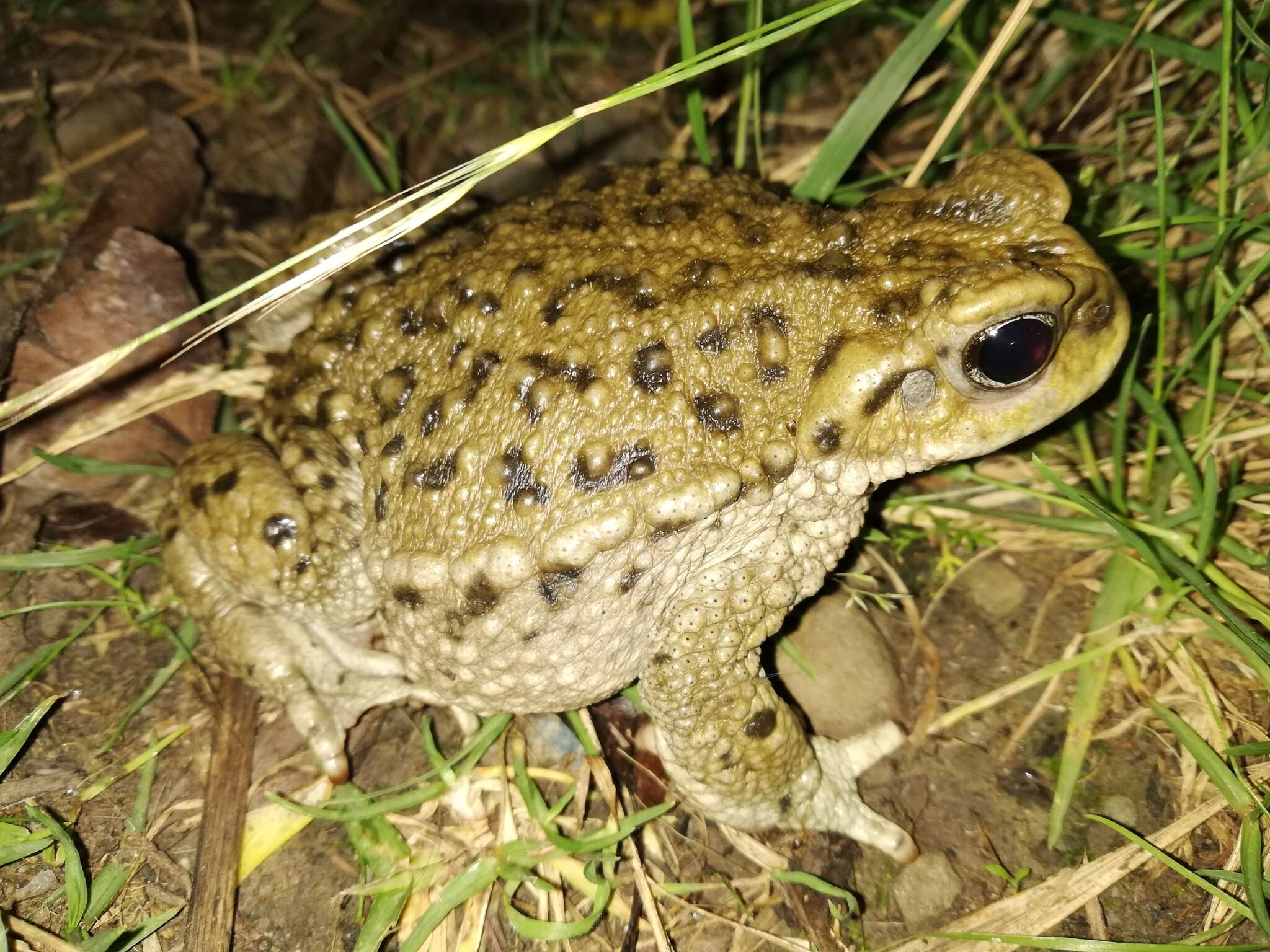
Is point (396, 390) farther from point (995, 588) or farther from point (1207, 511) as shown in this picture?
point (1207, 511)

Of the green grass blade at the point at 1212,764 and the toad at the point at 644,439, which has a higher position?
the toad at the point at 644,439

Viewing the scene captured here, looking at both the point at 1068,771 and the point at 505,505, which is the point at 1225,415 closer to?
the point at 1068,771

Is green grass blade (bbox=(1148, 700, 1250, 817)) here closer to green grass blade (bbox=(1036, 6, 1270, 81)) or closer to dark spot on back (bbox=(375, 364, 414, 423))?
green grass blade (bbox=(1036, 6, 1270, 81))

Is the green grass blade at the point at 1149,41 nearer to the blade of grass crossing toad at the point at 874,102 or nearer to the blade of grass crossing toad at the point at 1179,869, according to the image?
the blade of grass crossing toad at the point at 874,102

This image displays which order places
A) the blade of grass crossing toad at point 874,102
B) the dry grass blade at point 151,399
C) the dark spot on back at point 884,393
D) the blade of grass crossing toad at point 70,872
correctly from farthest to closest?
the dry grass blade at point 151,399 → the blade of grass crossing toad at point 874,102 → the blade of grass crossing toad at point 70,872 → the dark spot on back at point 884,393

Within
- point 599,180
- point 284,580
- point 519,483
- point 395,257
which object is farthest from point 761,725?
point 395,257

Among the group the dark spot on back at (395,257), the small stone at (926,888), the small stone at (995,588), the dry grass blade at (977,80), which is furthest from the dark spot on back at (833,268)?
the small stone at (926,888)

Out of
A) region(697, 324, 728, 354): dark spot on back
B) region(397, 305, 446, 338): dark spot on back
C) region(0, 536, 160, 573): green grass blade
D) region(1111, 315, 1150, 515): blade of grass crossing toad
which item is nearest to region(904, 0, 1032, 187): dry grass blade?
region(1111, 315, 1150, 515): blade of grass crossing toad
